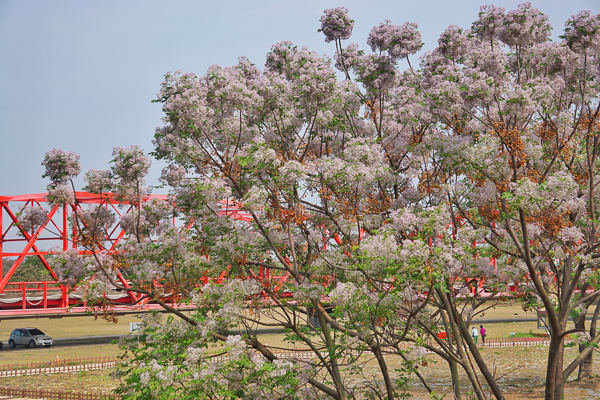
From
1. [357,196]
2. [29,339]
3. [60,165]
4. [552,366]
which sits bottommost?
[552,366]

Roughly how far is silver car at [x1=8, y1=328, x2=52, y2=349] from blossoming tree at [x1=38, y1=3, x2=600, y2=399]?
22998 mm

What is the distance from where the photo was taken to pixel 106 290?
414 inches

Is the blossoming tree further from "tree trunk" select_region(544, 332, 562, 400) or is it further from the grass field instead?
the grass field

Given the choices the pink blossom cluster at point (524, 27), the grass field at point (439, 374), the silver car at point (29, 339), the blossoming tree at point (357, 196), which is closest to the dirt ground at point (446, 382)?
the grass field at point (439, 374)

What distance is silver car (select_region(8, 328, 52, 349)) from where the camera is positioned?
3102cm

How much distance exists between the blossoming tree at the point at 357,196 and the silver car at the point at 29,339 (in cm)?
2300

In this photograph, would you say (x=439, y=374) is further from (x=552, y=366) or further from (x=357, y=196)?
(x=357, y=196)

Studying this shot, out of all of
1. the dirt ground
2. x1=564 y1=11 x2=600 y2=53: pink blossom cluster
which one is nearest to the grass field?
the dirt ground

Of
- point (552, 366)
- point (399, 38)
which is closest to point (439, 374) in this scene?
point (552, 366)

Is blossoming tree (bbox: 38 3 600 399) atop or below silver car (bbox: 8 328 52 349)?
atop

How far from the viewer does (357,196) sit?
30.4 ft

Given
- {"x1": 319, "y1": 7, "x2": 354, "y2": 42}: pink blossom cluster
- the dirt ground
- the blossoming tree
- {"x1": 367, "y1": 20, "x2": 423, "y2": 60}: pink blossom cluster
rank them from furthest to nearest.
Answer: the dirt ground, {"x1": 319, "y1": 7, "x2": 354, "y2": 42}: pink blossom cluster, {"x1": 367, "y1": 20, "x2": 423, "y2": 60}: pink blossom cluster, the blossoming tree

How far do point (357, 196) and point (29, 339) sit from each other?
29.6m

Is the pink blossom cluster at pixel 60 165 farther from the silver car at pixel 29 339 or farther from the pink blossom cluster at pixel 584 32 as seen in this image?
the silver car at pixel 29 339
